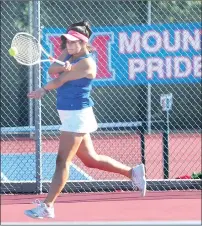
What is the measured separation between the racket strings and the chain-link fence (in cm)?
121

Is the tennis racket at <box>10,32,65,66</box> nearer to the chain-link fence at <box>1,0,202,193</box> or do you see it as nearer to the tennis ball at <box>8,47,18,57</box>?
the tennis ball at <box>8,47,18,57</box>

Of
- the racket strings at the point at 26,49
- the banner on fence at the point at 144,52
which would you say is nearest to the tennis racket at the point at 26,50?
the racket strings at the point at 26,49

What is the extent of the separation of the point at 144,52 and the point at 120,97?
6.06 m

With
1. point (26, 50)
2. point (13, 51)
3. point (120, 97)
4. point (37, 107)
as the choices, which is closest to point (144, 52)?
point (37, 107)

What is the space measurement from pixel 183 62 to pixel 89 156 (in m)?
2.81

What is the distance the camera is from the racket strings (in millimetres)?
7996

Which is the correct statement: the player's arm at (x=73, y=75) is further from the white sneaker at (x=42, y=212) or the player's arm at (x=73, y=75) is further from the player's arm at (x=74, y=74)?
the white sneaker at (x=42, y=212)

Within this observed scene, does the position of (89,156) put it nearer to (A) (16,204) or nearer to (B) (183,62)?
(A) (16,204)

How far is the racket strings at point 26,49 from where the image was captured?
8.00 m

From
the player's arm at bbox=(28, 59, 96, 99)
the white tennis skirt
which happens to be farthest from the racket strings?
the white tennis skirt

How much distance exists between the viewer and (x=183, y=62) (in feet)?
34.2

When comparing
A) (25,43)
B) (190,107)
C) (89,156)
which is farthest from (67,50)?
(190,107)

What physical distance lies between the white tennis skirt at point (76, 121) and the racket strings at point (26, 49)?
0.59m

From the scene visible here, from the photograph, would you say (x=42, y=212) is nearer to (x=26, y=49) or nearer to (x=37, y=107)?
(x=26, y=49)
